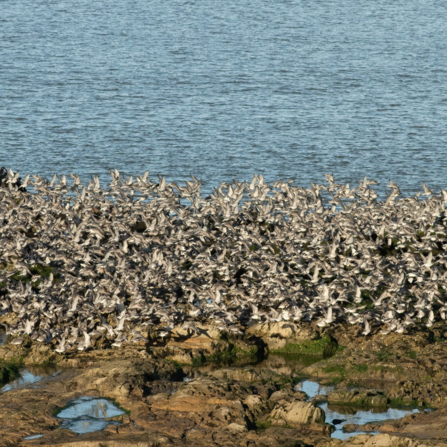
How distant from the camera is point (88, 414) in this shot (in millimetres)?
13445

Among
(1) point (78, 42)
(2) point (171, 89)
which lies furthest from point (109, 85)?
(1) point (78, 42)

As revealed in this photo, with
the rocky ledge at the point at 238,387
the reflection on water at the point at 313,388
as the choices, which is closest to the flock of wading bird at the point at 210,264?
the rocky ledge at the point at 238,387

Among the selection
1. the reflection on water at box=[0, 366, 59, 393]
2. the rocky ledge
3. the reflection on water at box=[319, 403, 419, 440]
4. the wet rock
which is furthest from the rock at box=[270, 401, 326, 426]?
the reflection on water at box=[0, 366, 59, 393]

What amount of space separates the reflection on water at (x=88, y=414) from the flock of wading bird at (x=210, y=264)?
7.55ft

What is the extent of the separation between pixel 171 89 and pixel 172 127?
8140mm

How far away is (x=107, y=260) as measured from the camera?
18.1 meters

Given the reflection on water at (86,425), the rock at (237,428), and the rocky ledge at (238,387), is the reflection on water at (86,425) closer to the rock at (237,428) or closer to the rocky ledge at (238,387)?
the rocky ledge at (238,387)

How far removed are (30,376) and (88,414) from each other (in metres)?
2.41

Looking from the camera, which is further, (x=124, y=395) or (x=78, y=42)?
(x=78, y=42)

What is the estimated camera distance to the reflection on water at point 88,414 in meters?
13.0

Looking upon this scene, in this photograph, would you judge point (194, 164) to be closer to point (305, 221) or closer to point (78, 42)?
point (305, 221)

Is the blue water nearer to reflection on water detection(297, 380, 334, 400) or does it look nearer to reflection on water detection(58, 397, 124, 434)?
reflection on water detection(297, 380, 334, 400)

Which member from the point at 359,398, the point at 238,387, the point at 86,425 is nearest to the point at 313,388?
the point at 359,398

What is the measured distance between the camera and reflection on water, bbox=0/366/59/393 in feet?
49.4
